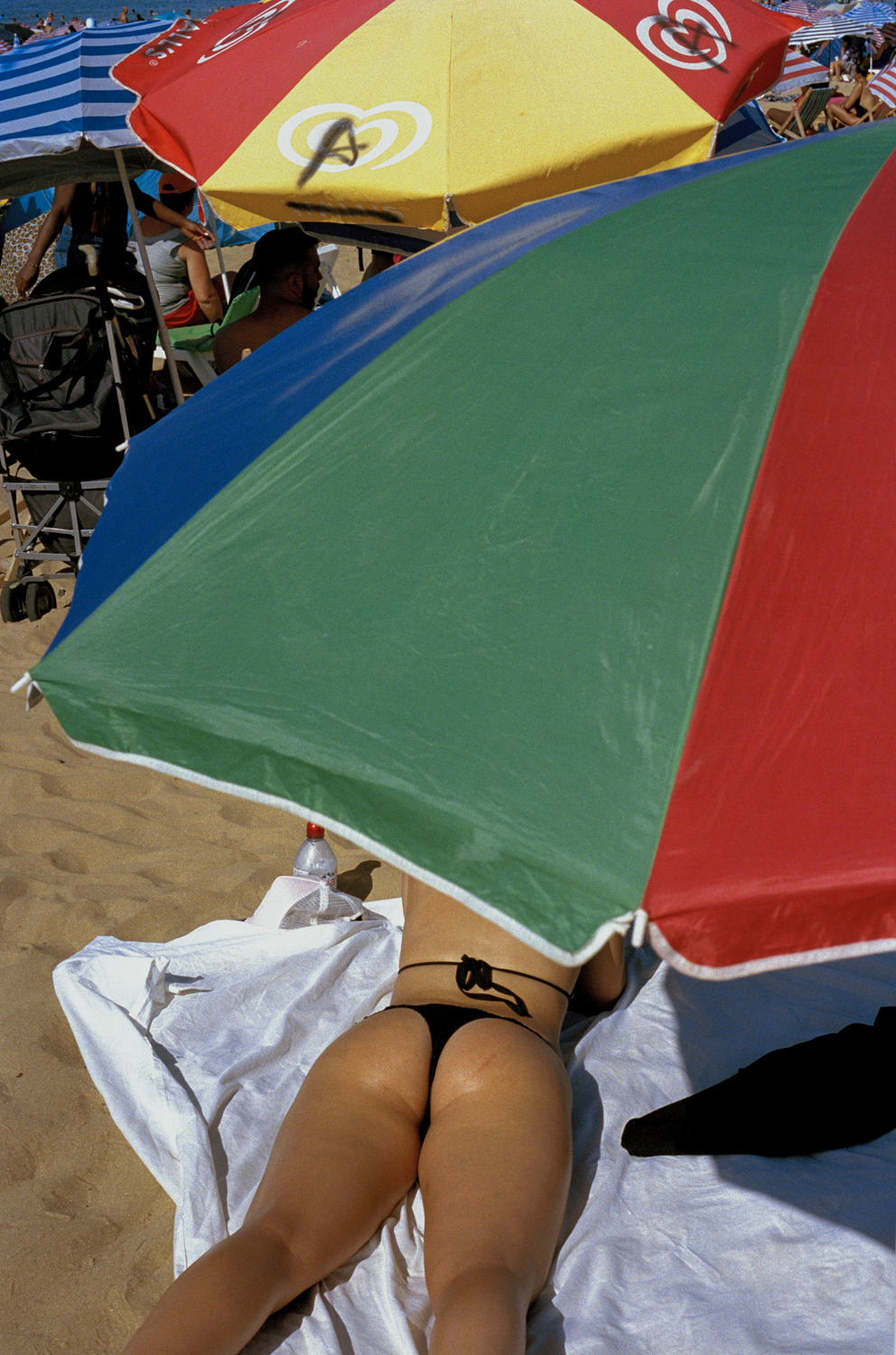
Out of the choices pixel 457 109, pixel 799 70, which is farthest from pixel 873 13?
pixel 457 109

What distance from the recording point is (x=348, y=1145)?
2051mm

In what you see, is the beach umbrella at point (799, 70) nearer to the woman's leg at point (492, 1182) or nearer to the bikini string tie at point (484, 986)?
the bikini string tie at point (484, 986)

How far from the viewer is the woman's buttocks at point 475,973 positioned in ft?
7.60

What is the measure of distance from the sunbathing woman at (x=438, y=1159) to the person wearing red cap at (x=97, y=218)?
546cm

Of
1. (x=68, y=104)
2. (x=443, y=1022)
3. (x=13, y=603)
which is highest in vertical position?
(x=68, y=104)

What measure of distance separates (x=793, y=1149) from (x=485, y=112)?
2.76 meters

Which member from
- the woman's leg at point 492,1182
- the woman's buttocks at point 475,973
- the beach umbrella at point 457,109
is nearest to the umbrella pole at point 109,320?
the beach umbrella at point 457,109

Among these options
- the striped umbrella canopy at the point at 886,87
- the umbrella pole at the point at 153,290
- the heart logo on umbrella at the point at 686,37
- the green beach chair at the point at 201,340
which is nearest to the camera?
the heart logo on umbrella at the point at 686,37

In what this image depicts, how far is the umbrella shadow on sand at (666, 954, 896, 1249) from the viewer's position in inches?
90.8

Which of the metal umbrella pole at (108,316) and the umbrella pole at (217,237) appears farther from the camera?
the umbrella pole at (217,237)

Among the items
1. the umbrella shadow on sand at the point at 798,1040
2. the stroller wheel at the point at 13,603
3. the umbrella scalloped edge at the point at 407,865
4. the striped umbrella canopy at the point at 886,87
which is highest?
the umbrella scalloped edge at the point at 407,865

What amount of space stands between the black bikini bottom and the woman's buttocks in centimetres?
2

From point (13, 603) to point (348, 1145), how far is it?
4.41 meters

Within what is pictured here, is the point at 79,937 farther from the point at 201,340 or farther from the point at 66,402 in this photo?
the point at 201,340
